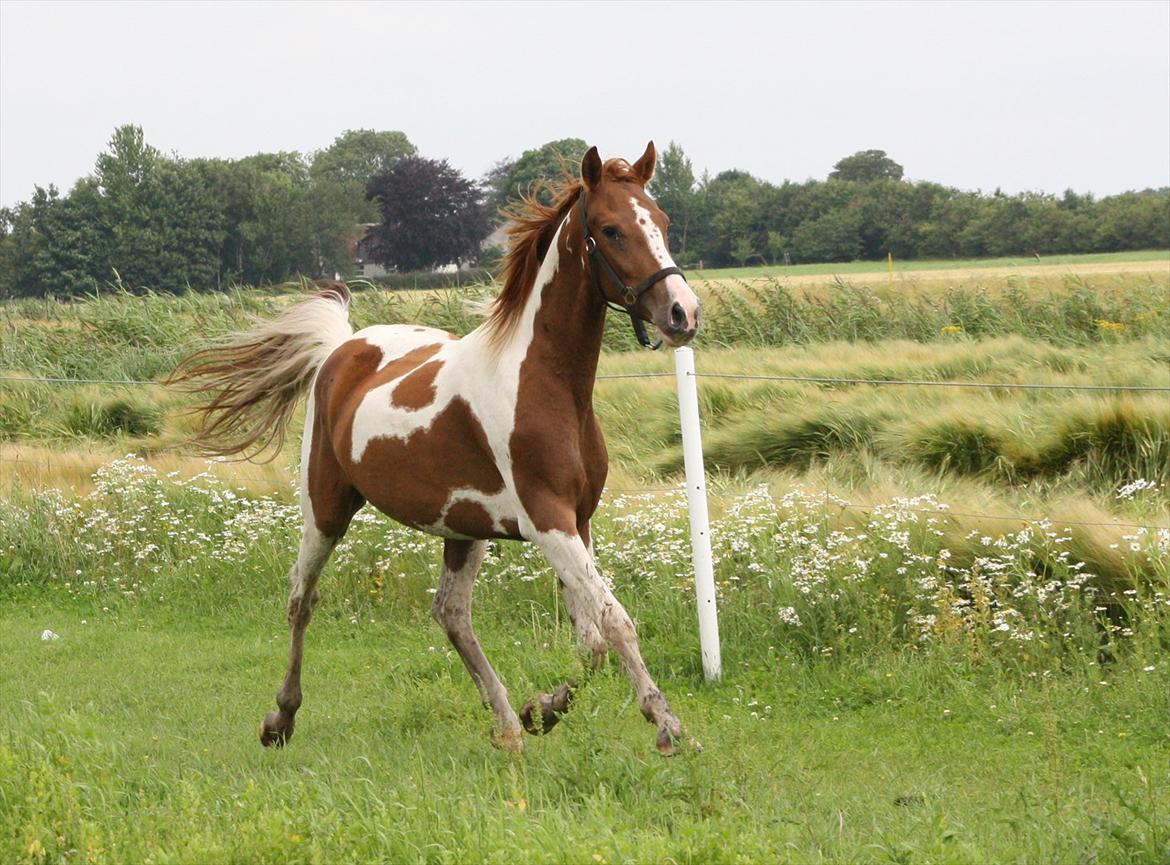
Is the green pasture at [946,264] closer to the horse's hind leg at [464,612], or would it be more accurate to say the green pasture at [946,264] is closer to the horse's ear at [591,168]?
the horse's hind leg at [464,612]

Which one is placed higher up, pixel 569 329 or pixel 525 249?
pixel 525 249

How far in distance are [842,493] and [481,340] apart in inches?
147

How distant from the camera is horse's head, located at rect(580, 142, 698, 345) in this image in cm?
478

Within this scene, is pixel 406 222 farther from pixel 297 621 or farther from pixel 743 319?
pixel 297 621

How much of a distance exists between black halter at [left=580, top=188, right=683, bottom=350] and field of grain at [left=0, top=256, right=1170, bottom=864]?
1.36 meters

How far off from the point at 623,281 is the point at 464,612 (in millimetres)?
2051

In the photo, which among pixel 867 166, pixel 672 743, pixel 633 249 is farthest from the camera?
pixel 867 166

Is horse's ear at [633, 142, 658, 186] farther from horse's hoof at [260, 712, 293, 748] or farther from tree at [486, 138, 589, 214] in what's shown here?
horse's hoof at [260, 712, 293, 748]

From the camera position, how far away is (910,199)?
53125mm

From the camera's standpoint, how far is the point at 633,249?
502 centimetres

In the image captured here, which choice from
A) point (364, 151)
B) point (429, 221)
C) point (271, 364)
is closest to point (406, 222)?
point (429, 221)

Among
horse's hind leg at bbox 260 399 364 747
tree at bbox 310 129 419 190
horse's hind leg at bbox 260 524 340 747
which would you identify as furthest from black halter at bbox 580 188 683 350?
tree at bbox 310 129 419 190

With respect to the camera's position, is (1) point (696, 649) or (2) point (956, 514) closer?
(1) point (696, 649)

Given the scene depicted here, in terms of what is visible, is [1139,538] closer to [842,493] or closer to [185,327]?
[842,493]
